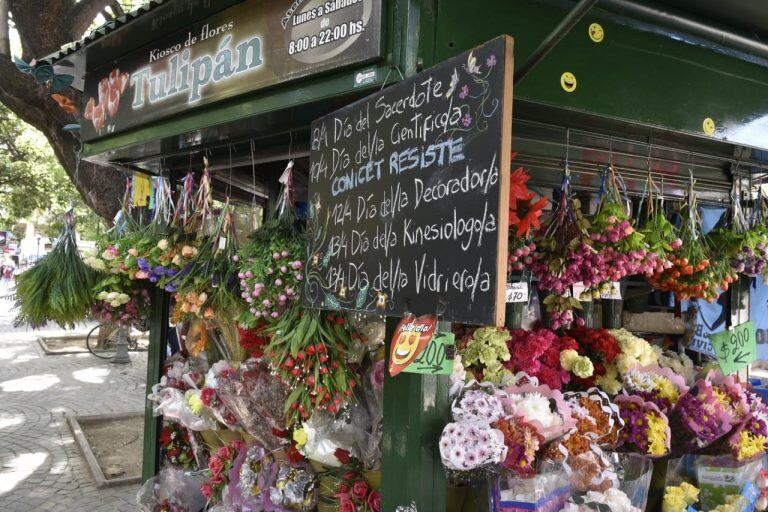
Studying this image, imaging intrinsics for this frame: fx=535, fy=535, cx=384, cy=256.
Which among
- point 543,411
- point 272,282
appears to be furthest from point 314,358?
point 543,411

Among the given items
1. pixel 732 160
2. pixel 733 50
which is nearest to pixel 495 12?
pixel 733 50

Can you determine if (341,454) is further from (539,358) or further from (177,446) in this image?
(177,446)

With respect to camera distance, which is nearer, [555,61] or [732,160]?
[555,61]

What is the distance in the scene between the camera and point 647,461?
288 centimetres

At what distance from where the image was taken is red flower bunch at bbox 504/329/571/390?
329 centimetres

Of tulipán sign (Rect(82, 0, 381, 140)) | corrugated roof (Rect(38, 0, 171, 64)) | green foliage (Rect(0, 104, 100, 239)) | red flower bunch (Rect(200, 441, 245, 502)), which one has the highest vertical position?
green foliage (Rect(0, 104, 100, 239))

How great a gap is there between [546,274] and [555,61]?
1.14m

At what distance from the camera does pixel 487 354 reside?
3.21 meters

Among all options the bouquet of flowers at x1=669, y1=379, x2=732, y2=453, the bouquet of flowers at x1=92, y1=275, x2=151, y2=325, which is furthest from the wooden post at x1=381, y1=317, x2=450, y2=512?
the bouquet of flowers at x1=92, y1=275, x2=151, y2=325

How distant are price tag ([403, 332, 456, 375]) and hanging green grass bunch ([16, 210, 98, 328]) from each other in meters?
2.80

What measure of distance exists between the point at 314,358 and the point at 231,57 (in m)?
1.76

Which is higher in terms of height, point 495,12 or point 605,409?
point 495,12

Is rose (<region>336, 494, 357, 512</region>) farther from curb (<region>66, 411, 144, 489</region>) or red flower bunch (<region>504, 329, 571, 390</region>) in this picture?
curb (<region>66, 411, 144, 489</region>)

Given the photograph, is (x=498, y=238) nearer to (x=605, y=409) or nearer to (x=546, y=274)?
(x=546, y=274)
